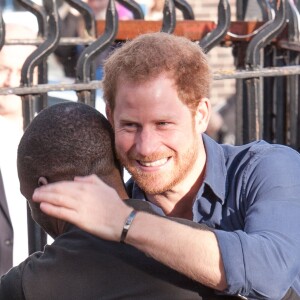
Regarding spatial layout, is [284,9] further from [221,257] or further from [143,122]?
[221,257]

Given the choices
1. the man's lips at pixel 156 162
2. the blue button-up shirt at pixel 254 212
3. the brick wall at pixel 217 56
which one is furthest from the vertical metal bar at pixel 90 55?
the brick wall at pixel 217 56

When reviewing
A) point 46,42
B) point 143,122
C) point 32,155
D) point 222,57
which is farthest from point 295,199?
point 222,57

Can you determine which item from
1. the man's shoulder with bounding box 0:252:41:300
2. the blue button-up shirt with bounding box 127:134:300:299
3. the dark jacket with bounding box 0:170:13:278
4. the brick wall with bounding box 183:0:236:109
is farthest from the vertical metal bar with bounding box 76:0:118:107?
the brick wall with bounding box 183:0:236:109

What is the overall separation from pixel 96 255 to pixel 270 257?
425 mm

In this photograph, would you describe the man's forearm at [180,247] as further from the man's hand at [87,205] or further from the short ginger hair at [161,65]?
the short ginger hair at [161,65]

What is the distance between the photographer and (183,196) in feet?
9.68

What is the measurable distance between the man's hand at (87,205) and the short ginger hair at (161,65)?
1.51ft

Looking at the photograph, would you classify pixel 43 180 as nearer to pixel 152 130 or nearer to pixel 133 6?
pixel 152 130

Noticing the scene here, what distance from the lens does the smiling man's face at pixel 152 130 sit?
8.88 ft

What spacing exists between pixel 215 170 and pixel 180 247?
1.85 ft

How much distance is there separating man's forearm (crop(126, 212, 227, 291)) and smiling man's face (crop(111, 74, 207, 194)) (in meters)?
0.35

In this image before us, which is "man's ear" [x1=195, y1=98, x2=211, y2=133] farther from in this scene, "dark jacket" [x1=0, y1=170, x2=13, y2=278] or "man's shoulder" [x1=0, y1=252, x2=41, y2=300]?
"dark jacket" [x1=0, y1=170, x2=13, y2=278]

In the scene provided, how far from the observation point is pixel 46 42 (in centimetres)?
378

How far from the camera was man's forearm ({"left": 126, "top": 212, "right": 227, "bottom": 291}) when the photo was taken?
2.36m
